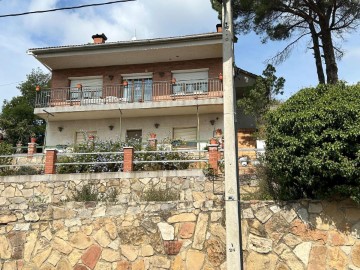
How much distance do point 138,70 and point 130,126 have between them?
2991 millimetres

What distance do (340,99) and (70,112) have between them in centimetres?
1388

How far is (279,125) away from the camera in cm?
845

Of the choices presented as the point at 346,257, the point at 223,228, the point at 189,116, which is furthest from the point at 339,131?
the point at 189,116

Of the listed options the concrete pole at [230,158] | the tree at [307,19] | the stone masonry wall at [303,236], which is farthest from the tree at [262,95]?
the concrete pole at [230,158]

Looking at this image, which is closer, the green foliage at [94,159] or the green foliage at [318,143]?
the green foliage at [318,143]

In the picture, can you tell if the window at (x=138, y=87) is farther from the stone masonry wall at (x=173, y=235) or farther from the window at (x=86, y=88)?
the stone masonry wall at (x=173, y=235)

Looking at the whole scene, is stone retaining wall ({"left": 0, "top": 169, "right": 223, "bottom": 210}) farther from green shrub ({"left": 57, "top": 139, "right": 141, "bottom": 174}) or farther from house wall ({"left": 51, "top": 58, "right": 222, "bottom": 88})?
house wall ({"left": 51, "top": 58, "right": 222, "bottom": 88})

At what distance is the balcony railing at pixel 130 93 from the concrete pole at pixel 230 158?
11.9 meters

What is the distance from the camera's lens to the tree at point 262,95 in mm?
17578

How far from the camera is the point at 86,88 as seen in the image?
67.6 ft

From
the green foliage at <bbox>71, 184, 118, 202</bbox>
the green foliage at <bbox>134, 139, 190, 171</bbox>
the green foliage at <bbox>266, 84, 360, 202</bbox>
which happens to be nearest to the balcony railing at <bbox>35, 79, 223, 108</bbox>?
the green foliage at <bbox>134, 139, 190, 171</bbox>

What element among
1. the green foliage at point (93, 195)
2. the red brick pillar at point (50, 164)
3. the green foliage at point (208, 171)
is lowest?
the green foliage at point (93, 195)

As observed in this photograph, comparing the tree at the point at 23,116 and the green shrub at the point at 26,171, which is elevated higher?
the tree at the point at 23,116

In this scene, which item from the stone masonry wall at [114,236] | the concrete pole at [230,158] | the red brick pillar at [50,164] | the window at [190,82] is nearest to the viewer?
the concrete pole at [230,158]
